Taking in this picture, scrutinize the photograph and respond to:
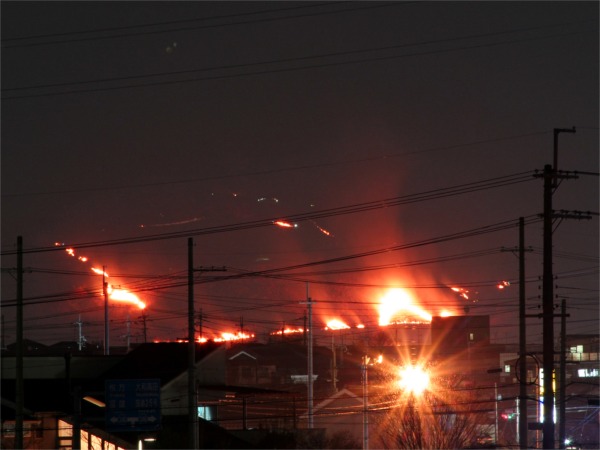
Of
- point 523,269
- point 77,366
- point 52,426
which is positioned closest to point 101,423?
point 52,426

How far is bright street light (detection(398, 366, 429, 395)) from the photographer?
169 ft

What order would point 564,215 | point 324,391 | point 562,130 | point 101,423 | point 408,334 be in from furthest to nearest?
point 408,334
point 324,391
point 101,423
point 562,130
point 564,215

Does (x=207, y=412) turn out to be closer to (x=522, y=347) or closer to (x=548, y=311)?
(x=522, y=347)

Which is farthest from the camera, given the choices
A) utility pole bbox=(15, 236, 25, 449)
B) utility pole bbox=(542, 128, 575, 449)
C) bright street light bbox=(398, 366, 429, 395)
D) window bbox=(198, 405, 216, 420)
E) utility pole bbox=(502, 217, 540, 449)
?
bright street light bbox=(398, 366, 429, 395)

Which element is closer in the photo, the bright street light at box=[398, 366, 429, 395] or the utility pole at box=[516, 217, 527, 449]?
the utility pole at box=[516, 217, 527, 449]

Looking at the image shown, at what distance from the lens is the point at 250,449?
32.4 metres

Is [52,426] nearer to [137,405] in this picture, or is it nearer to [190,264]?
[137,405]

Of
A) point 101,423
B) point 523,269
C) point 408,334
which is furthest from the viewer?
point 408,334

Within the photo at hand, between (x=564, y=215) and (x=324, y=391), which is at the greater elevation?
(x=564, y=215)

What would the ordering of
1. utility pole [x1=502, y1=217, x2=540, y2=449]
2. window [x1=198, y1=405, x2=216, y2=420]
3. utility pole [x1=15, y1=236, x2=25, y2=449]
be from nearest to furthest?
utility pole [x1=15, y1=236, x2=25, y2=449]
utility pole [x1=502, y1=217, x2=540, y2=449]
window [x1=198, y1=405, x2=216, y2=420]

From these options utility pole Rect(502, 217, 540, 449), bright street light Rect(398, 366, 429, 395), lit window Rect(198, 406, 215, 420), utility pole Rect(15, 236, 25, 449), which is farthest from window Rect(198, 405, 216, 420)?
bright street light Rect(398, 366, 429, 395)

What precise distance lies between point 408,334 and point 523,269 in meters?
95.9

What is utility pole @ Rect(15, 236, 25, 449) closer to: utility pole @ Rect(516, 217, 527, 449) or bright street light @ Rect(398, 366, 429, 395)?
utility pole @ Rect(516, 217, 527, 449)

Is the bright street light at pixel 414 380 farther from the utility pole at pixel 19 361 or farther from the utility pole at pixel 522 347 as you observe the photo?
the utility pole at pixel 19 361
